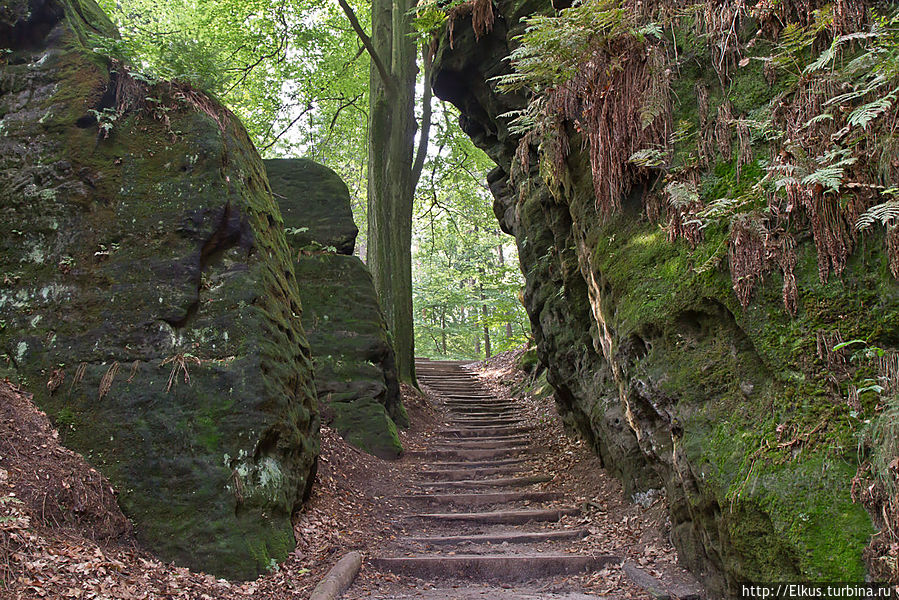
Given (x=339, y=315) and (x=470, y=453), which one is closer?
(x=470, y=453)

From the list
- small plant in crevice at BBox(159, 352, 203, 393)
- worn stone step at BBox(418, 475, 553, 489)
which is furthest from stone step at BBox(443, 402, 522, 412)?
small plant in crevice at BBox(159, 352, 203, 393)

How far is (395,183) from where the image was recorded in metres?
13.1

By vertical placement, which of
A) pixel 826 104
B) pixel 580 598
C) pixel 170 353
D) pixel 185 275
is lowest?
pixel 580 598

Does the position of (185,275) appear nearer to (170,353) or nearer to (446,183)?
(170,353)

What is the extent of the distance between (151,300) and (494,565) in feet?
14.3

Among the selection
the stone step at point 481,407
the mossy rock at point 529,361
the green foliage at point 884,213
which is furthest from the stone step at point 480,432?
the green foliage at point 884,213

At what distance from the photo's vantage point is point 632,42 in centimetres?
542

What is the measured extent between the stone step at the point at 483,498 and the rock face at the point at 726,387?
43.5 inches

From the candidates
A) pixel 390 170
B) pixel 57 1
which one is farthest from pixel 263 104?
pixel 57 1

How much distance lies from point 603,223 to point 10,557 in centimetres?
569

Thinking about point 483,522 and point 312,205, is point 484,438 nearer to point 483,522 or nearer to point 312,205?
point 483,522

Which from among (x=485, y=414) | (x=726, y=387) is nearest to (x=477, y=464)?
(x=485, y=414)

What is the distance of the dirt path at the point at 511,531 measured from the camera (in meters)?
4.95

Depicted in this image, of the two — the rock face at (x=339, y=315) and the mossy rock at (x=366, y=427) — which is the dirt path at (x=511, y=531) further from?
the rock face at (x=339, y=315)
